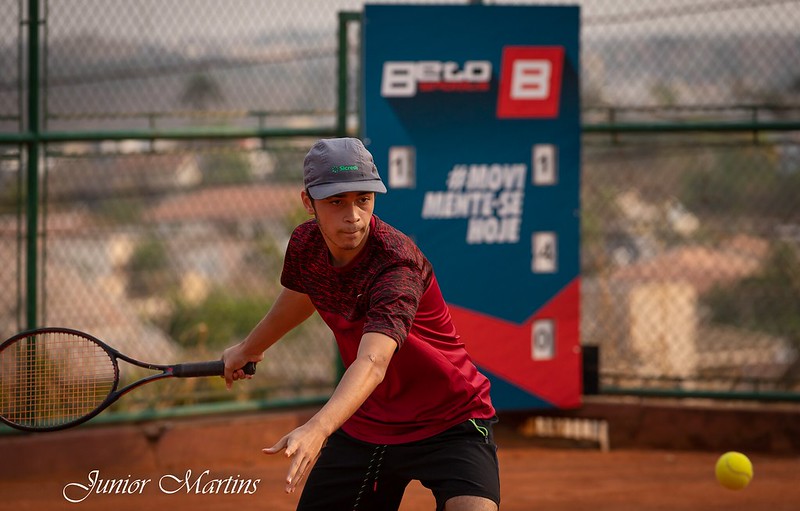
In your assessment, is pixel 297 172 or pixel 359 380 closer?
pixel 359 380

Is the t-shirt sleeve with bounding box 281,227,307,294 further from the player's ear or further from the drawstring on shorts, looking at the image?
the drawstring on shorts

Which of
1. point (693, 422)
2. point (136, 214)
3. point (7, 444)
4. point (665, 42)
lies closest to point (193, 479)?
point (7, 444)

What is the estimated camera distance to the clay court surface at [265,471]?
590 cm

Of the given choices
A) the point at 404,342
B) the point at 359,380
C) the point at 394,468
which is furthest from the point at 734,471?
the point at 359,380

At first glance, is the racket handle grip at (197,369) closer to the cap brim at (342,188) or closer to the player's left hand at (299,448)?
the cap brim at (342,188)

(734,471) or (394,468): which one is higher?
(394,468)

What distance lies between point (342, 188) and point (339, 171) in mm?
66

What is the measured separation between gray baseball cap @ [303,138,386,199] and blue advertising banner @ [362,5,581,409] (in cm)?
338

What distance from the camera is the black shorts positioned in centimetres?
339

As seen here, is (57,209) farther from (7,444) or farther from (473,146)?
(473,146)

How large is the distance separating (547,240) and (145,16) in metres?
2.97

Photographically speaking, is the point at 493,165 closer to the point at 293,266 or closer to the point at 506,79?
the point at 506,79

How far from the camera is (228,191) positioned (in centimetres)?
967

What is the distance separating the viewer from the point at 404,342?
324cm
